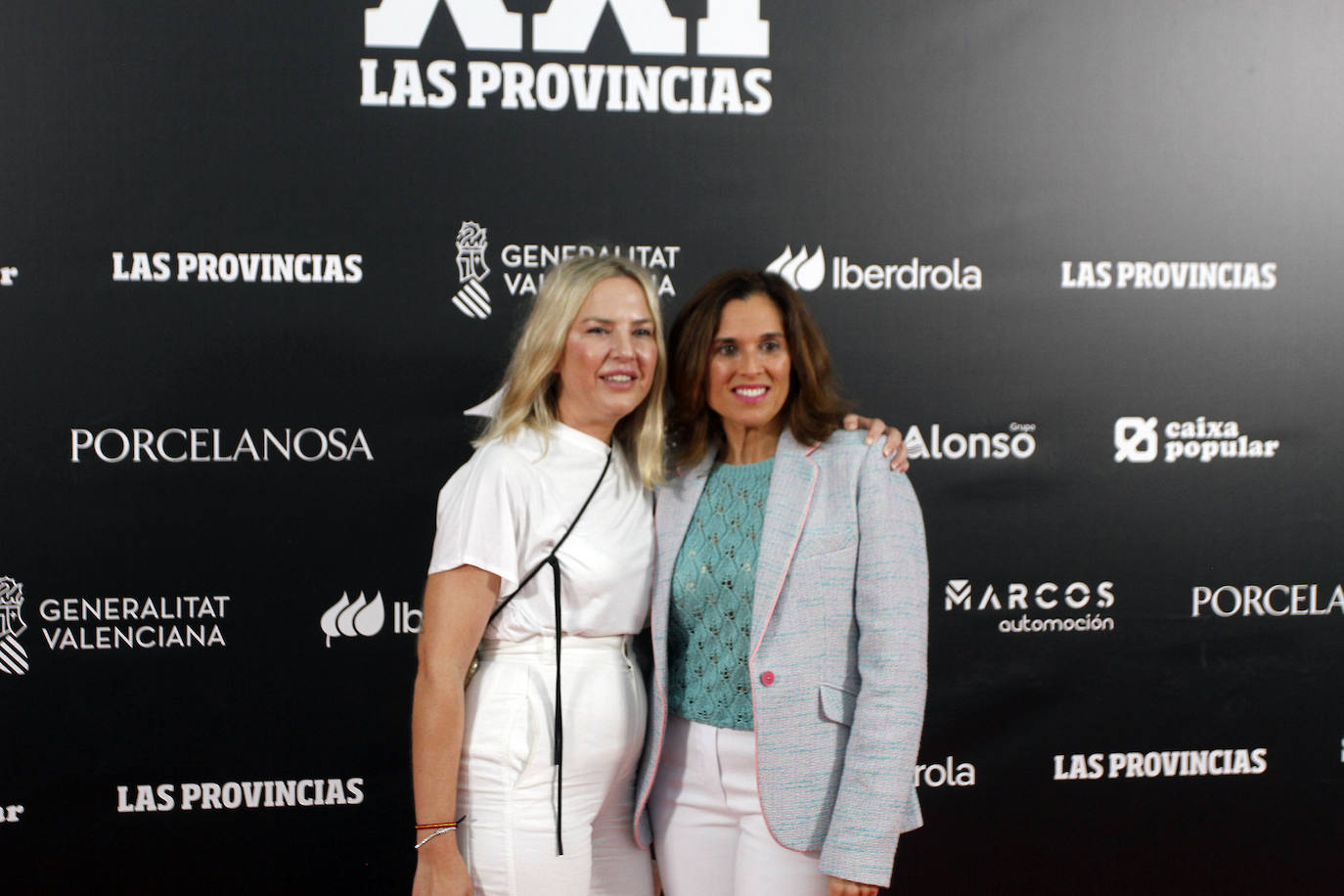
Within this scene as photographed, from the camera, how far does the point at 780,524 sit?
1.66 metres

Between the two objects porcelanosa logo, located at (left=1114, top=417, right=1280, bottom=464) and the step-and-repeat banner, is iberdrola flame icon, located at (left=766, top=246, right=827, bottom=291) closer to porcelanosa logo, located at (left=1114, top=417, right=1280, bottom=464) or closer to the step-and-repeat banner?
the step-and-repeat banner

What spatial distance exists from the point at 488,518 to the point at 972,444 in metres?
1.49

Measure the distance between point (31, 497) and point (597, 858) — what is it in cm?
167

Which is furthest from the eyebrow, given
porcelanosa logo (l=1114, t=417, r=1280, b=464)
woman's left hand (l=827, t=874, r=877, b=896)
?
porcelanosa logo (l=1114, t=417, r=1280, b=464)

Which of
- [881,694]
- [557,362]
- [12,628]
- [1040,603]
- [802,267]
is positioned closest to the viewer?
[881,694]

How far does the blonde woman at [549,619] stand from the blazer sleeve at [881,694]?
382mm

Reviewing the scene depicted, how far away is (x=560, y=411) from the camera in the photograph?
1.87 meters

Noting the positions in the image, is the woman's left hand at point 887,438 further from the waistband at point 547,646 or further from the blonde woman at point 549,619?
the waistband at point 547,646

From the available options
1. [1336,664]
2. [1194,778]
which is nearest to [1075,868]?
[1194,778]

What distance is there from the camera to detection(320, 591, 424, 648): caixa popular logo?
2621mm

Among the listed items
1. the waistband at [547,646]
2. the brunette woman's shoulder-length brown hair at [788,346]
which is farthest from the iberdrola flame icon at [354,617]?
the brunette woman's shoulder-length brown hair at [788,346]

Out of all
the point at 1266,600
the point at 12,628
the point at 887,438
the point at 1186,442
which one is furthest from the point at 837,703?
the point at 12,628

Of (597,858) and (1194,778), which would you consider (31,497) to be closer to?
(597,858)

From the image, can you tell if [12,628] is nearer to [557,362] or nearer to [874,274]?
[557,362]
